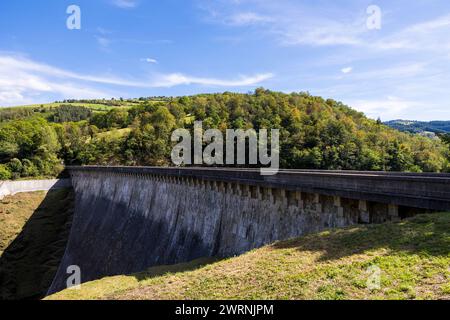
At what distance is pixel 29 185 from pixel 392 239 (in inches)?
3431

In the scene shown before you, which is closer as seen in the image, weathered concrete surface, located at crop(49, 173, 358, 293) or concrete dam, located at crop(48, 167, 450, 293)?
concrete dam, located at crop(48, 167, 450, 293)

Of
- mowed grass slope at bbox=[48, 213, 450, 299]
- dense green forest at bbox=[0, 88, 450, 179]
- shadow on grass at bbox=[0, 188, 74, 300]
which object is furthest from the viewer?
dense green forest at bbox=[0, 88, 450, 179]

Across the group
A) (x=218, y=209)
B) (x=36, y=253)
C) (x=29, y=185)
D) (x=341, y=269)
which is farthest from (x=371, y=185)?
(x=29, y=185)

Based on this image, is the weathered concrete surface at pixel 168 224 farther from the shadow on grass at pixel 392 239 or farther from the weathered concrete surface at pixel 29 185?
the weathered concrete surface at pixel 29 185

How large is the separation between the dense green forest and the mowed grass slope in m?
53.8

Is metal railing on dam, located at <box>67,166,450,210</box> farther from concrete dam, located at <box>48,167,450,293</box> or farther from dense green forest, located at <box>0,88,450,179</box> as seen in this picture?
dense green forest, located at <box>0,88,450,179</box>

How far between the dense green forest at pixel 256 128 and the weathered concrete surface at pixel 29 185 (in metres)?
6.69

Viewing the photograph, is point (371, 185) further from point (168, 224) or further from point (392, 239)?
point (168, 224)

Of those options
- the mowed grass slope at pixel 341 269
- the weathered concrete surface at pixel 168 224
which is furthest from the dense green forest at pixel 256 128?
the mowed grass slope at pixel 341 269

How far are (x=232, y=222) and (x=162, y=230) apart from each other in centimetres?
1251

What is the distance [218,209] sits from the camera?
85.3 ft

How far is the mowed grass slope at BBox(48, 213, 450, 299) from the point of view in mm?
8219

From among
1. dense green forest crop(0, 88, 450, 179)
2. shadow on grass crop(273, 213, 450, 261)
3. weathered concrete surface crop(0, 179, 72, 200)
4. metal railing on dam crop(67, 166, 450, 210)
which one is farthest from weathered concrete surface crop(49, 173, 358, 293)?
dense green forest crop(0, 88, 450, 179)
